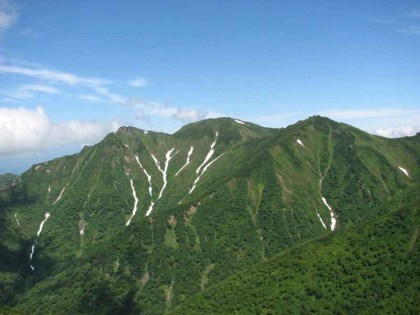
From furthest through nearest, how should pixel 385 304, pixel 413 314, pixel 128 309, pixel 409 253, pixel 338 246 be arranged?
1. pixel 128 309
2. pixel 338 246
3. pixel 409 253
4. pixel 385 304
5. pixel 413 314

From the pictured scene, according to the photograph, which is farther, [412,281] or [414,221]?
[414,221]

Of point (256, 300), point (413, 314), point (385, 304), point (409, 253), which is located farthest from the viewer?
point (256, 300)

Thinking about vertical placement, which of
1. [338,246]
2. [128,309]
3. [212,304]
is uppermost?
[338,246]

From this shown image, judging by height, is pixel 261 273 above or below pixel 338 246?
below

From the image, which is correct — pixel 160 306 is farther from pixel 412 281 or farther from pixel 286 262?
pixel 412 281

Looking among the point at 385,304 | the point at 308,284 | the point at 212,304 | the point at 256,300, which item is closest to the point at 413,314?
the point at 385,304

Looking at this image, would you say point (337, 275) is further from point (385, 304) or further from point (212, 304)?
point (212, 304)
